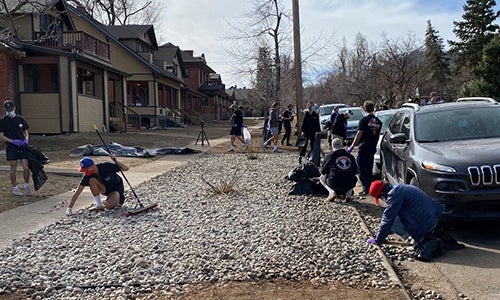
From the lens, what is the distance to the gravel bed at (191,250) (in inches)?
183

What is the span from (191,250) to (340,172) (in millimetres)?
3533

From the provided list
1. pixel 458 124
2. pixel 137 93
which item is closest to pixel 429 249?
pixel 458 124

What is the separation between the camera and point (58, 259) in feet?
17.7

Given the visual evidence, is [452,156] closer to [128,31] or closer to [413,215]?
[413,215]

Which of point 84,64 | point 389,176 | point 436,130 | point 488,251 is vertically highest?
point 84,64

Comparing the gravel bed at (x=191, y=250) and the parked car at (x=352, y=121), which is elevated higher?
the parked car at (x=352, y=121)

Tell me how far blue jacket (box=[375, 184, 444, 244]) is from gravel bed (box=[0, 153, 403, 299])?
388 mm

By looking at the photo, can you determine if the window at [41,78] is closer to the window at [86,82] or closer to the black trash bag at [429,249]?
the window at [86,82]

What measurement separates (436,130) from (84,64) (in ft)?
72.6

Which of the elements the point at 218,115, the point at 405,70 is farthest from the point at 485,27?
the point at 218,115

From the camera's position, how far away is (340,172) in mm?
8156

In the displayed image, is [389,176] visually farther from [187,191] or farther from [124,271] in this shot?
[124,271]

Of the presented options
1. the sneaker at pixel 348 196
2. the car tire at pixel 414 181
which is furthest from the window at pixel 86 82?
the car tire at pixel 414 181

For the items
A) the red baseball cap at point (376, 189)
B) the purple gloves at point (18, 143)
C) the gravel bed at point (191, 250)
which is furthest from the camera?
the purple gloves at point (18, 143)
